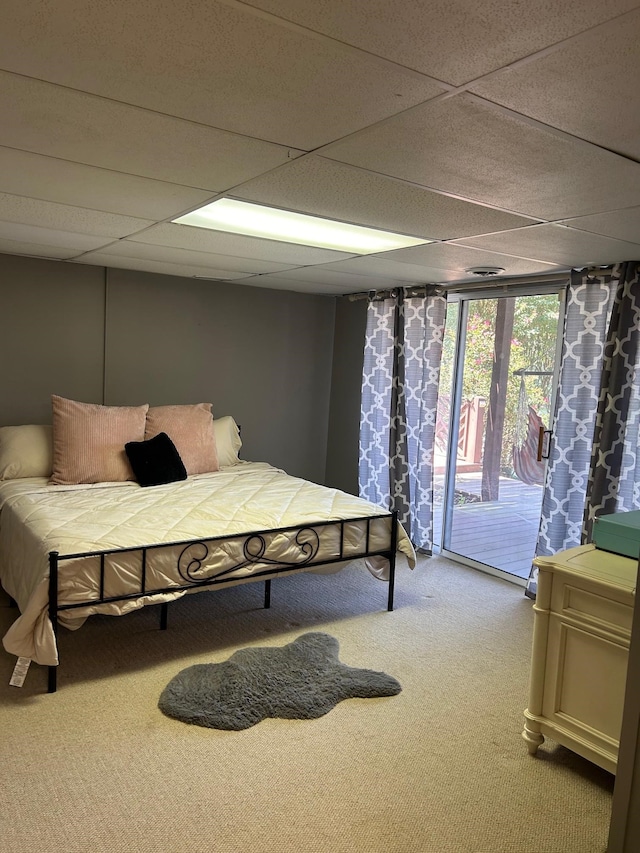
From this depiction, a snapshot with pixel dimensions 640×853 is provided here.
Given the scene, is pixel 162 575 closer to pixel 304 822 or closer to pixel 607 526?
pixel 304 822

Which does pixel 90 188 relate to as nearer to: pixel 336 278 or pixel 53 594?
pixel 53 594

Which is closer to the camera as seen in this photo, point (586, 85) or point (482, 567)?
point (586, 85)

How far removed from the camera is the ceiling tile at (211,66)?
1.18m

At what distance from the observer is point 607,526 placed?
2.50 meters

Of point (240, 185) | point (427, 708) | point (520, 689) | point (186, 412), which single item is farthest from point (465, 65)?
point (186, 412)

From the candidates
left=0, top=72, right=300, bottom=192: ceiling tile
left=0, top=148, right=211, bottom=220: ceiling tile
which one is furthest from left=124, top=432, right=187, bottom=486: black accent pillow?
left=0, top=72, right=300, bottom=192: ceiling tile

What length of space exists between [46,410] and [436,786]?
3.53 meters

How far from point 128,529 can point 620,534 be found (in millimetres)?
2203

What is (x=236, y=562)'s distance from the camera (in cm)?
317

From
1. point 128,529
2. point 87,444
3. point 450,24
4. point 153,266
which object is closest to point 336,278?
point 153,266

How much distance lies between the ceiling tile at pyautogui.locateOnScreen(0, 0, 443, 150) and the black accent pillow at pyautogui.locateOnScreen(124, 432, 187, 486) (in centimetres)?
272

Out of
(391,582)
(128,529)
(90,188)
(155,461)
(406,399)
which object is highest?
(90,188)

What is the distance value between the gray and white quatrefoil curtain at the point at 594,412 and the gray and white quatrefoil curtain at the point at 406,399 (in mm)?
1052

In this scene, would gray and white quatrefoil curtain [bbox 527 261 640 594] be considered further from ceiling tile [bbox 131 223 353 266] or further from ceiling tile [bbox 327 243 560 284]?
ceiling tile [bbox 131 223 353 266]
